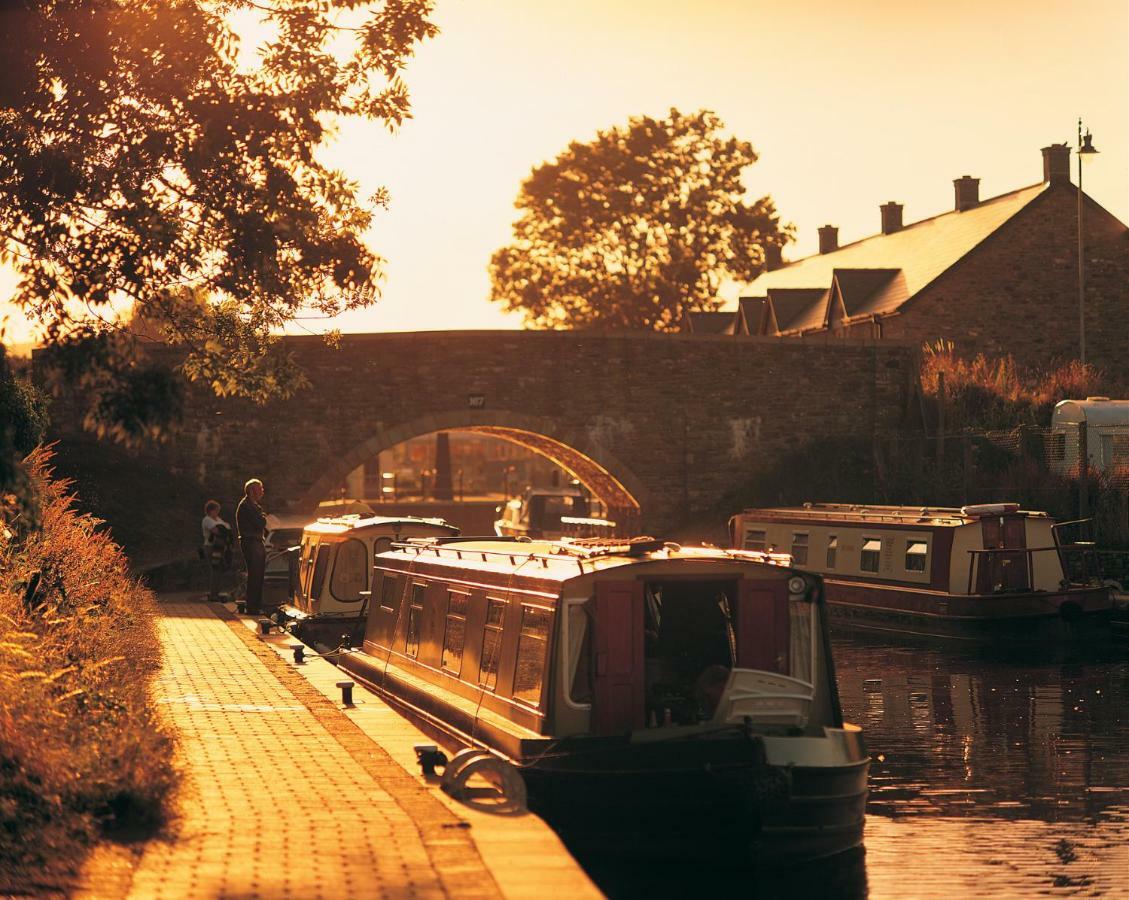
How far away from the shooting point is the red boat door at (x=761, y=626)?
9.84 metres

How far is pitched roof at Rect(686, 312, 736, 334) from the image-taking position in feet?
174

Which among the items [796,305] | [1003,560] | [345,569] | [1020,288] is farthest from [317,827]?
[796,305]

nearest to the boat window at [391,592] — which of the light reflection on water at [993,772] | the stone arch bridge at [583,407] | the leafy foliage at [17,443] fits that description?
the leafy foliage at [17,443]

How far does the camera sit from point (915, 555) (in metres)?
22.3

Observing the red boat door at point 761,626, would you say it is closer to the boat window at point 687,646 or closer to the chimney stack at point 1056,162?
the boat window at point 687,646

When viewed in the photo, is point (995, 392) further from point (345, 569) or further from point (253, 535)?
point (345, 569)

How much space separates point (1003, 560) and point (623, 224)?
33.1m

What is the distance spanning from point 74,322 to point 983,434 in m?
22.4

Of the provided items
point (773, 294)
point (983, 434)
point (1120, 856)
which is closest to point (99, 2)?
point (1120, 856)

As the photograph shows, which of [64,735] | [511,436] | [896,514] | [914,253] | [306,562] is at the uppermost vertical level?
[914,253]

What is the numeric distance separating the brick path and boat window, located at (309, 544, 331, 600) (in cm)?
549

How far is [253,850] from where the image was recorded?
6781mm

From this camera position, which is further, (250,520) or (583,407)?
(583,407)

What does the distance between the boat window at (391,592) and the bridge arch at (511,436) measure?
16.9 m
